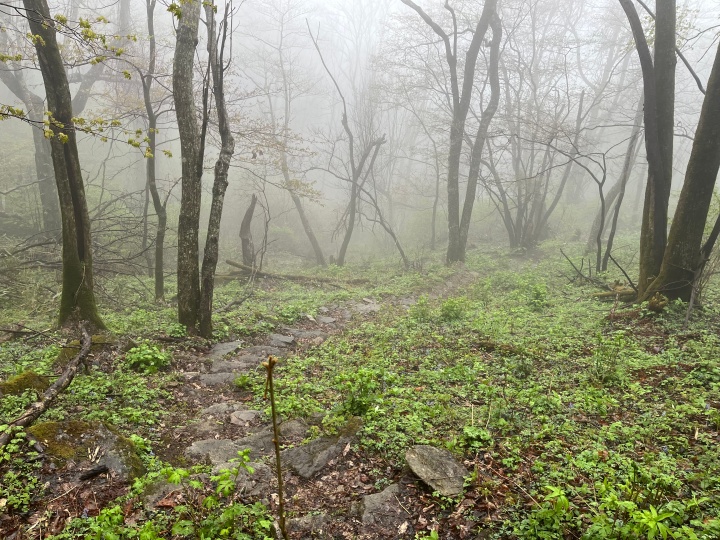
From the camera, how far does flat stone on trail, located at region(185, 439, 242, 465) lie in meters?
4.02

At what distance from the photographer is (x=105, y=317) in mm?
7801

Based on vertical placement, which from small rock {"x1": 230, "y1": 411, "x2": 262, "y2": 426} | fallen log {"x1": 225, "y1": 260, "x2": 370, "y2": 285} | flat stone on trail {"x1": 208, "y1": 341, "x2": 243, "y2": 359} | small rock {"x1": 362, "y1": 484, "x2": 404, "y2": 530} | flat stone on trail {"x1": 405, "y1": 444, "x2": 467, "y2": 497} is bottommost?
small rock {"x1": 230, "y1": 411, "x2": 262, "y2": 426}

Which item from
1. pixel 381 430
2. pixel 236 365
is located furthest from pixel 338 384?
pixel 236 365

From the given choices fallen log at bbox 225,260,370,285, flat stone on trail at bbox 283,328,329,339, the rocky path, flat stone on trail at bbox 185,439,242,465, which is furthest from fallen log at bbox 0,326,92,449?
fallen log at bbox 225,260,370,285

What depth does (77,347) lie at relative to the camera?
543 centimetres

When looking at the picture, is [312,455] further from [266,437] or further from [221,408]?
[221,408]

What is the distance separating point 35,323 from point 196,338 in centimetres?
296

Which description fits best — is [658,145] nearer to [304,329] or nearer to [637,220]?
[304,329]

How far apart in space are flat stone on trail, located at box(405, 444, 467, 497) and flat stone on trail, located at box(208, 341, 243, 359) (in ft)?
13.0

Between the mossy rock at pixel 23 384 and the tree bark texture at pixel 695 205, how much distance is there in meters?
8.95

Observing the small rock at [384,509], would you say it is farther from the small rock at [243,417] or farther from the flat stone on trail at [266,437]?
the small rock at [243,417]

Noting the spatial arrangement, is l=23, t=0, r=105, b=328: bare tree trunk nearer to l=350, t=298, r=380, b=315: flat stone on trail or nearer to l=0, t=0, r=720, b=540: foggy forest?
Result: l=0, t=0, r=720, b=540: foggy forest

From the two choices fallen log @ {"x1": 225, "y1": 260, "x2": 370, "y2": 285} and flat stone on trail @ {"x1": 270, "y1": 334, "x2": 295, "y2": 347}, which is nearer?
flat stone on trail @ {"x1": 270, "y1": 334, "x2": 295, "y2": 347}

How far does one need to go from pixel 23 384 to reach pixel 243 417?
2.26 m
